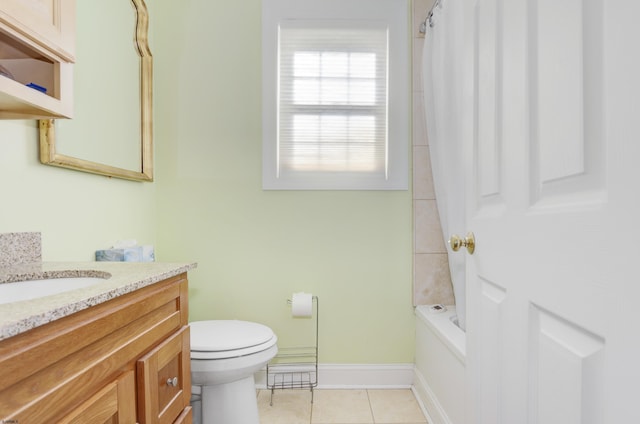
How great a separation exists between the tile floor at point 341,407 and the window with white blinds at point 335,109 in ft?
3.80

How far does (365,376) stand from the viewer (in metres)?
2.00

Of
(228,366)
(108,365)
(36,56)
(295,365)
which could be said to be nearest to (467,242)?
(108,365)

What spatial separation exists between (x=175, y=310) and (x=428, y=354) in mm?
1321

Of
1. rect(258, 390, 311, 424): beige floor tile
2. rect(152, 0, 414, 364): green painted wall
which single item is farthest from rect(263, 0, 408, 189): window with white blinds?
rect(258, 390, 311, 424): beige floor tile

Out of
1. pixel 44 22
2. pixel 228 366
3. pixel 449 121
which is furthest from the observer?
pixel 449 121

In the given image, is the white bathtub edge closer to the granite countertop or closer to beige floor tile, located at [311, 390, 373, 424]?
beige floor tile, located at [311, 390, 373, 424]

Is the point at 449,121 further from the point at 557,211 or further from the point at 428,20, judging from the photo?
the point at 557,211

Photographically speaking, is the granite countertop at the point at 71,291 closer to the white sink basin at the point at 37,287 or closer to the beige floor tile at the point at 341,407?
the white sink basin at the point at 37,287

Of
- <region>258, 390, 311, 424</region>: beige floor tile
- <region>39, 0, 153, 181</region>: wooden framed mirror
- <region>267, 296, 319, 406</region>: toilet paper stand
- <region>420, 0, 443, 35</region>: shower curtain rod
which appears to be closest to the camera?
<region>39, 0, 153, 181</region>: wooden framed mirror

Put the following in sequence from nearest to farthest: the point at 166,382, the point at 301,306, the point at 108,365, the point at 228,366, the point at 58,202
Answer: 1. the point at 108,365
2. the point at 166,382
3. the point at 58,202
4. the point at 228,366
5. the point at 301,306

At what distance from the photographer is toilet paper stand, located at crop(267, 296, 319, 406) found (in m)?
1.96

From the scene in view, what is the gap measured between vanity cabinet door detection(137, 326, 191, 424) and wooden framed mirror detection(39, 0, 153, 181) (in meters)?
0.80

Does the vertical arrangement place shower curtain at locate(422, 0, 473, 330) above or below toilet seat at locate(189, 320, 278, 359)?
above

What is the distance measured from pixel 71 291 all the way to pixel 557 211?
3.02 feet
